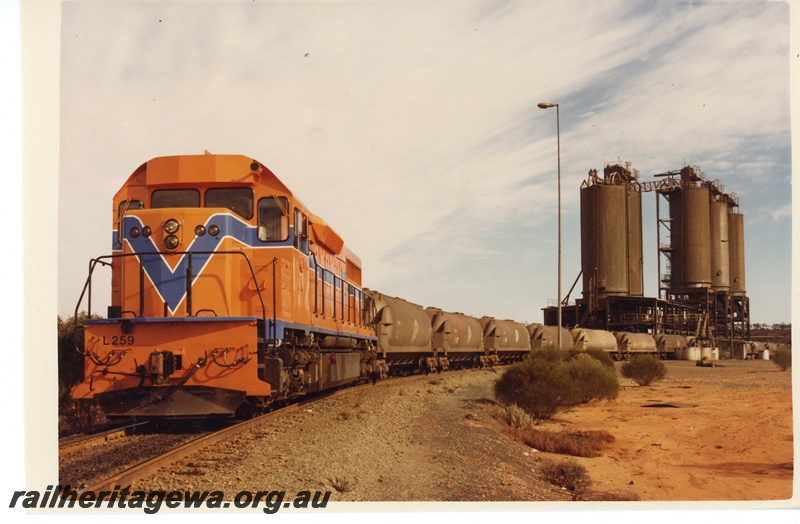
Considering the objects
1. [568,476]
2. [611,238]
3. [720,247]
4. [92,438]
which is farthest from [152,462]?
[720,247]

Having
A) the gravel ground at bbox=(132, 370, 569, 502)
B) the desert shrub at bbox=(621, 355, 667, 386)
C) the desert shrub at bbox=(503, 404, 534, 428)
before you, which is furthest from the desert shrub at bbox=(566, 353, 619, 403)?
the desert shrub at bbox=(621, 355, 667, 386)

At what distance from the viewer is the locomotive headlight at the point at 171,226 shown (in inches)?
396

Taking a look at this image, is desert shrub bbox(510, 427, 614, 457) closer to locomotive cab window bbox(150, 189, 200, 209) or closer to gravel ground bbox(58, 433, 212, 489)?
gravel ground bbox(58, 433, 212, 489)

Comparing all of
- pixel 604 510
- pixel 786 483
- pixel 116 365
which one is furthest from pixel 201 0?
pixel 786 483

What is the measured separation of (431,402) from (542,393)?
318 cm

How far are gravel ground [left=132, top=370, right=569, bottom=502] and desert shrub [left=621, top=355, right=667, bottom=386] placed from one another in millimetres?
17684

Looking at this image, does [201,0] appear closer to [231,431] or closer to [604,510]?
[231,431]

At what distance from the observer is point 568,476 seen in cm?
969

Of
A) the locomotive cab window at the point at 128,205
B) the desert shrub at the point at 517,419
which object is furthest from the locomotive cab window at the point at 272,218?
the desert shrub at the point at 517,419

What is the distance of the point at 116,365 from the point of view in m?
9.41

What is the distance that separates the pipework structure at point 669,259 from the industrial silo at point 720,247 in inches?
3.0

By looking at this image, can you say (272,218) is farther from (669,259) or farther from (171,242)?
(669,259)

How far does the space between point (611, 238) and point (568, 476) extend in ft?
175

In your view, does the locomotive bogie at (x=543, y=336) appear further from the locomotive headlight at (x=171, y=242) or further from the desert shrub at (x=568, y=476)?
the locomotive headlight at (x=171, y=242)
